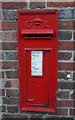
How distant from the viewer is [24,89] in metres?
1.18

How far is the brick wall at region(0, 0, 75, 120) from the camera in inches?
43.4

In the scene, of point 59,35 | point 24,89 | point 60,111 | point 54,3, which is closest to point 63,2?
point 54,3

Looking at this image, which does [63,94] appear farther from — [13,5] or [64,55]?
[13,5]

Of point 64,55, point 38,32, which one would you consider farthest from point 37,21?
point 64,55

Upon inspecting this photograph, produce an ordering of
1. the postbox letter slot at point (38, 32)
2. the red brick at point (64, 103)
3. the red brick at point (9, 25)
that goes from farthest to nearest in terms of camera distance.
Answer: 1. the red brick at point (64, 103)
2. the red brick at point (9, 25)
3. the postbox letter slot at point (38, 32)

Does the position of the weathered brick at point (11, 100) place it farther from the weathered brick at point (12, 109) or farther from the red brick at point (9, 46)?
the red brick at point (9, 46)

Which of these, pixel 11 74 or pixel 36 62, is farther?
pixel 11 74

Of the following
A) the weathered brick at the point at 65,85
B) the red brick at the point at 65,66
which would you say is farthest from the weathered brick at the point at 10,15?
the weathered brick at the point at 65,85

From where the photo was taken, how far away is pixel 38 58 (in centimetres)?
112

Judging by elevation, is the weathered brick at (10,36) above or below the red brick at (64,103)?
above

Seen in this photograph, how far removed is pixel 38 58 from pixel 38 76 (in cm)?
15

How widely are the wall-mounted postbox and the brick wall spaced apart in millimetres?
70

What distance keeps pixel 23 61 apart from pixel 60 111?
0.59 meters

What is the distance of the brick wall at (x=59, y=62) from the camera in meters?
1.10
